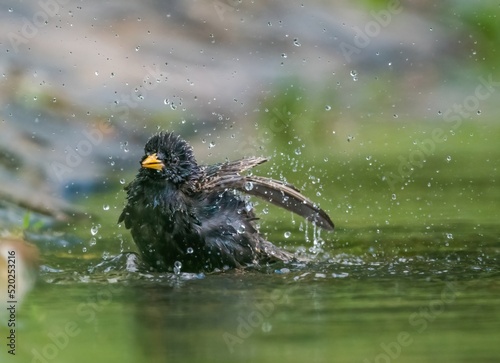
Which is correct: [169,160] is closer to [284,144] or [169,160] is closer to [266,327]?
[266,327]

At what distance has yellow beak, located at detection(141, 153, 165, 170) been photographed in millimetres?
8811

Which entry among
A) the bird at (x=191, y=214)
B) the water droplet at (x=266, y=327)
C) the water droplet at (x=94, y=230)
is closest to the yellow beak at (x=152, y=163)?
the bird at (x=191, y=214)

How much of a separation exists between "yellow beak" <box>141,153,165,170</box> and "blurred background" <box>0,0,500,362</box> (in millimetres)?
718

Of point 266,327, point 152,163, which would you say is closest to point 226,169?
point 152,163

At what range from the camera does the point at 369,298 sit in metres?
7.63

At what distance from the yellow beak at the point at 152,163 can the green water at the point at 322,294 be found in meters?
0.71

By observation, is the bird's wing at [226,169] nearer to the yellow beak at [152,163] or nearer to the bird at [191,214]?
the bird at [191,214]

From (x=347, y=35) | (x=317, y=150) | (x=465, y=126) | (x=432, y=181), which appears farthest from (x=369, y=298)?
(x=347, y=35)

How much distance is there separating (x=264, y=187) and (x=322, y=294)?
1.79 m

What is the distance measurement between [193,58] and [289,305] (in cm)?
781

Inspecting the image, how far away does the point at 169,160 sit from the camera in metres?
8.98

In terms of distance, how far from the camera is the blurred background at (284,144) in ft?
23.6

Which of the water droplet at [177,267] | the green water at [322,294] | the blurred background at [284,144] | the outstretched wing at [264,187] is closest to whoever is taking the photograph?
the green water at [322,294]

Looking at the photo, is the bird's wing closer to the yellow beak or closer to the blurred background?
the yellow beak
